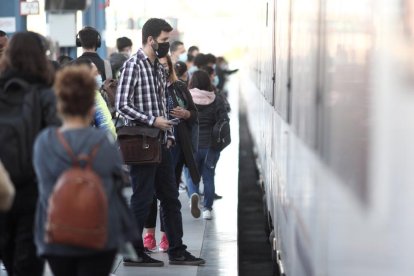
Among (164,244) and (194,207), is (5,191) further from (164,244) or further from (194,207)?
(194,207)

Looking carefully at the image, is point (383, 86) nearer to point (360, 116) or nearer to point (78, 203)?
point (360, 116)

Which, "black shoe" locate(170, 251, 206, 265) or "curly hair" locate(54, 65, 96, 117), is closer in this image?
"curly hair" locate(54, 65, 96, 117)

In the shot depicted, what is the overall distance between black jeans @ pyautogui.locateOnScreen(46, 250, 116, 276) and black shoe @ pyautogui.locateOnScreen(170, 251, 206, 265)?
4.05m

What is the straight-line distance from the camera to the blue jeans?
1190cm

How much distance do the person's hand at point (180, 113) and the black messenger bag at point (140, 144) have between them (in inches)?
33.4

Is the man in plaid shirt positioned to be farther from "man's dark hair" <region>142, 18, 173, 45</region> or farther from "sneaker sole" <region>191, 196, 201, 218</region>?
"sneaker sole" <region>191, 196, 201, 218</region>

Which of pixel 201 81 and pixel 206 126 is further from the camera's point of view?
pixel 206 126

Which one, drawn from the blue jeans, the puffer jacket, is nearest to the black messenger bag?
the blue jeans

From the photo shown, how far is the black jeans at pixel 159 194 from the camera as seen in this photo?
830 cm

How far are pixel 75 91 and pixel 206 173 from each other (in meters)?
7.45

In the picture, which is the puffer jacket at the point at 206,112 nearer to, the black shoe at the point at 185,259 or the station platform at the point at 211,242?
the station platform at the point at 211,242

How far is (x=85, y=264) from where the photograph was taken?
4.67 meters

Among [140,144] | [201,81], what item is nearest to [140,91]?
[140,144]

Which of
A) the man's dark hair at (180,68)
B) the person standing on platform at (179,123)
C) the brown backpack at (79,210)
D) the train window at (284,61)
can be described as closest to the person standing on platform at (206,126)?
the man's dark hair at (180,68)
